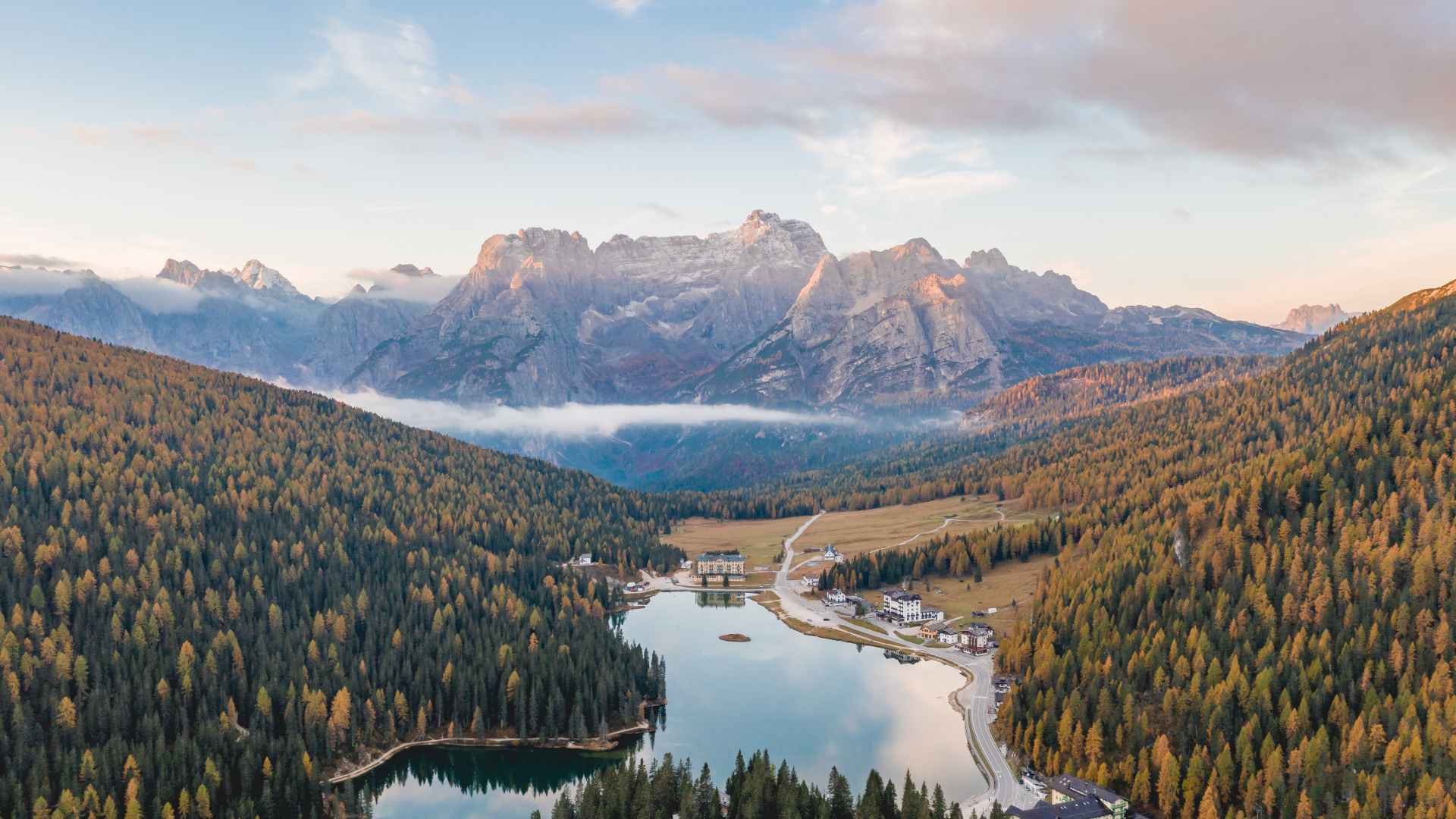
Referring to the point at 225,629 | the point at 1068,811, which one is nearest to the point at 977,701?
the point at 1068,811

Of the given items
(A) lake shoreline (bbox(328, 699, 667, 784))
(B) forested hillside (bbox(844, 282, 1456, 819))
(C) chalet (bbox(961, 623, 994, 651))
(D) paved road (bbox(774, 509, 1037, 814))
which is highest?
(B) forested hillside (bbox(844, 282, 1456, 819))

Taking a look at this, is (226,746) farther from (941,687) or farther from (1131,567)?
(1131,567)

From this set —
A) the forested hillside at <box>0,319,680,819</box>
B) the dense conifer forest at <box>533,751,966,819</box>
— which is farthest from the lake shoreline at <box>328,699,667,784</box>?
the dense conifer forest at <box>533,751,966,819</box>

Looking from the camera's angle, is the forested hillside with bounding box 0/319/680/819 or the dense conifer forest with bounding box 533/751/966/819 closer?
the dense conifer forest with bounding box 533/751/966/819

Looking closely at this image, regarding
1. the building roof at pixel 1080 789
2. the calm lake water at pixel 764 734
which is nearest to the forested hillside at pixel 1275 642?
the building roof at pixel 1080 789

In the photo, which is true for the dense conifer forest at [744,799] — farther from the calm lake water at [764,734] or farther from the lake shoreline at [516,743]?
the lake shoreline at [516,743]

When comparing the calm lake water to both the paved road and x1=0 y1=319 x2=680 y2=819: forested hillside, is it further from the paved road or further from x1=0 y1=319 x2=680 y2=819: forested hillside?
x1=0 y1=319 x2=680 y2=819: forested hillside
